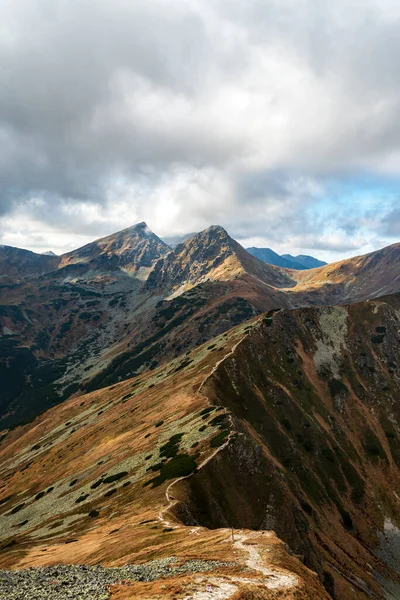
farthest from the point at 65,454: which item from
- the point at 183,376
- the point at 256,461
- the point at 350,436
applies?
the point at 350,436

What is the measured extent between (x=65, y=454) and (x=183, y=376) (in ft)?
152

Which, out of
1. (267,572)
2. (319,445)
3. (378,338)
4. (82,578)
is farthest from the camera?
(378,338)

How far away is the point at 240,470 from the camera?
68.4m

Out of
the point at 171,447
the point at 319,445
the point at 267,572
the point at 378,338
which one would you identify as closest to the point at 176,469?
the point at 171,447

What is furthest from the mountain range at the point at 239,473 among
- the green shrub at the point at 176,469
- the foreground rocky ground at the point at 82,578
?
the foreground rocky ground at the point at 82,578

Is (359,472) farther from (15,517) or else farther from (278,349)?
(15,517)

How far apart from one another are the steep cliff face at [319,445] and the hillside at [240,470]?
408 millimetres

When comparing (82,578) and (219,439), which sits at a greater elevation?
(82,578)

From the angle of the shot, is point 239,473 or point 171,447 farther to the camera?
point 171,447

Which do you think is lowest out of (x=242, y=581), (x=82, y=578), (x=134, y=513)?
(x=134, y=513)

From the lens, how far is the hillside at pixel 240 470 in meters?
42.6

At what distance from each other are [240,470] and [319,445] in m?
54.5

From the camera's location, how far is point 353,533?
92.6 m

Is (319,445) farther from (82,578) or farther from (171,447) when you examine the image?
(82,578)
